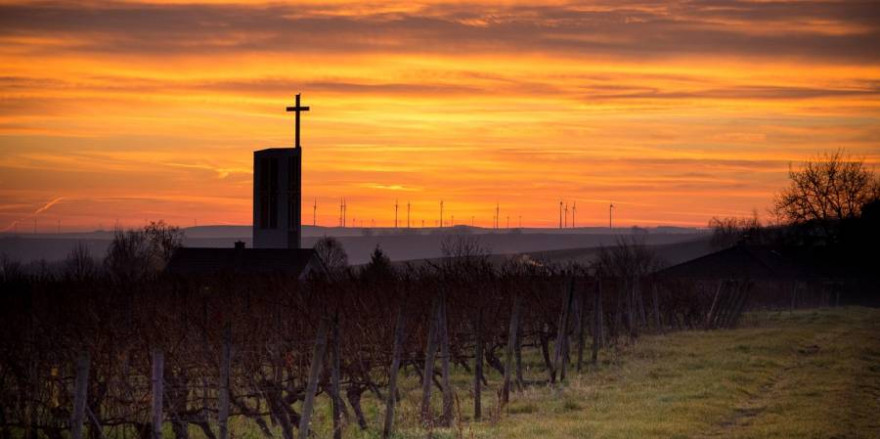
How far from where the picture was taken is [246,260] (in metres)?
55.3

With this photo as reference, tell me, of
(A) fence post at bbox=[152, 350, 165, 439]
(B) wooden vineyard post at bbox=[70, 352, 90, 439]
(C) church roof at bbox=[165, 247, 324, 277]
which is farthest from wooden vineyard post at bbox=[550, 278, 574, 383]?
(C) church roof at bbox=[165, 247, 324, 277]

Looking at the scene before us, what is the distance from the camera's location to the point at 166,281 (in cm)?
3572

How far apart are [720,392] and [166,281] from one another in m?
18.1

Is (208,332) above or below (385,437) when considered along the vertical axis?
above

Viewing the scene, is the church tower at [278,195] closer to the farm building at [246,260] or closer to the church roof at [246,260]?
the farm building at [246,260]

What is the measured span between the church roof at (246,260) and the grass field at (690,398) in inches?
820

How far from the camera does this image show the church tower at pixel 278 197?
6228 centimetres

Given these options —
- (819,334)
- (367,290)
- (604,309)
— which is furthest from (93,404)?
(819,334)

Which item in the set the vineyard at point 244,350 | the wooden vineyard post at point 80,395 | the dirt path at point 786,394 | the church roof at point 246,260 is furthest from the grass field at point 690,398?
the church roof at point 246,260

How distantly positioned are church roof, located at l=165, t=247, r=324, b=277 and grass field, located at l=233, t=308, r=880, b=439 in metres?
20.8

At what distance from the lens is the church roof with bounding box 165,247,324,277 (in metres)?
54.4

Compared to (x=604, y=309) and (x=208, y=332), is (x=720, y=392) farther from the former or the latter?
(x=604, y=309)

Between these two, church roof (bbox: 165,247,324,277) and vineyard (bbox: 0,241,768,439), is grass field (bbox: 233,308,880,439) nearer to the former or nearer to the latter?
vineyard (bbox: 0,241,768,439)

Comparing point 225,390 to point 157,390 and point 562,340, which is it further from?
point 562,340
